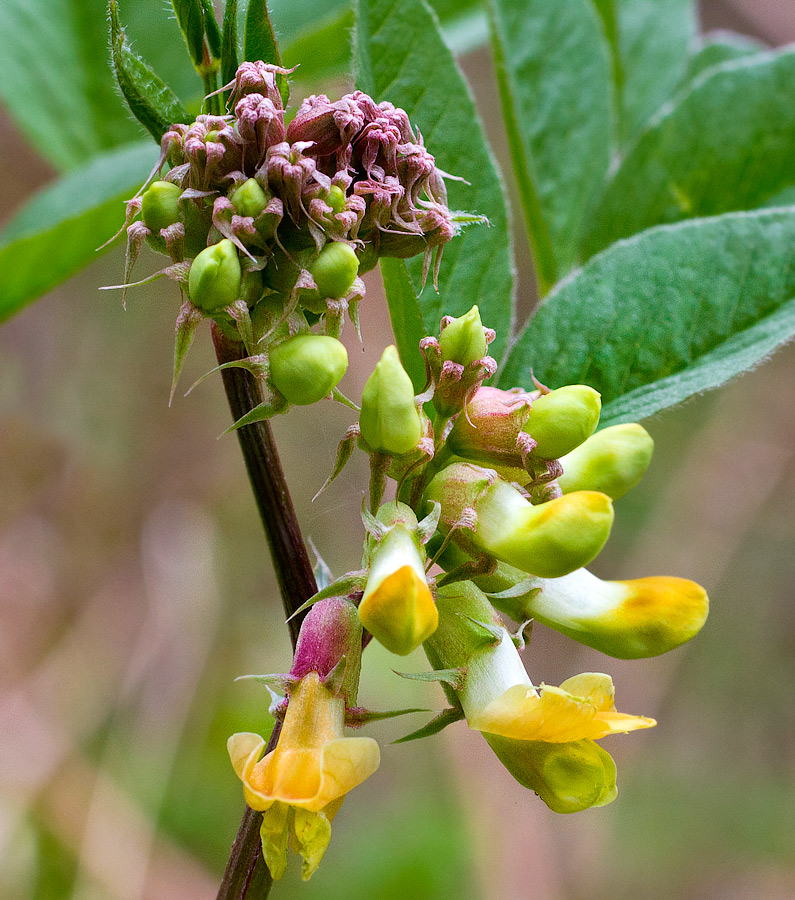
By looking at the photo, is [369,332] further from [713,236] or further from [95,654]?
[713,236]

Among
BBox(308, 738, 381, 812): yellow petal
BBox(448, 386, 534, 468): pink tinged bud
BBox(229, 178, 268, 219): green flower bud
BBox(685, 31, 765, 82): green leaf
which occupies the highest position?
BBox(229, 178, 268, 219): green flower bud

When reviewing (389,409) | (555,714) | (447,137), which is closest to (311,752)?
(555,714)

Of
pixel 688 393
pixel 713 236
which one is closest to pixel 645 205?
pixel 713 236

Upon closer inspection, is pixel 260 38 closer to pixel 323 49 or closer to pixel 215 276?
pixel 215 276

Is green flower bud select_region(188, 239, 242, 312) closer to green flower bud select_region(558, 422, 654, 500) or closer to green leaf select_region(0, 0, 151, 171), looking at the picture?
green flower bud select_region(558, 422, 654, 500)

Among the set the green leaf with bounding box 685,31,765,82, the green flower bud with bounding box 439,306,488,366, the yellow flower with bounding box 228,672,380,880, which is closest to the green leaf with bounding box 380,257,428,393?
the green flower bud with bounding box 439,306,488,366

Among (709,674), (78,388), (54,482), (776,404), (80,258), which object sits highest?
(80,258)
